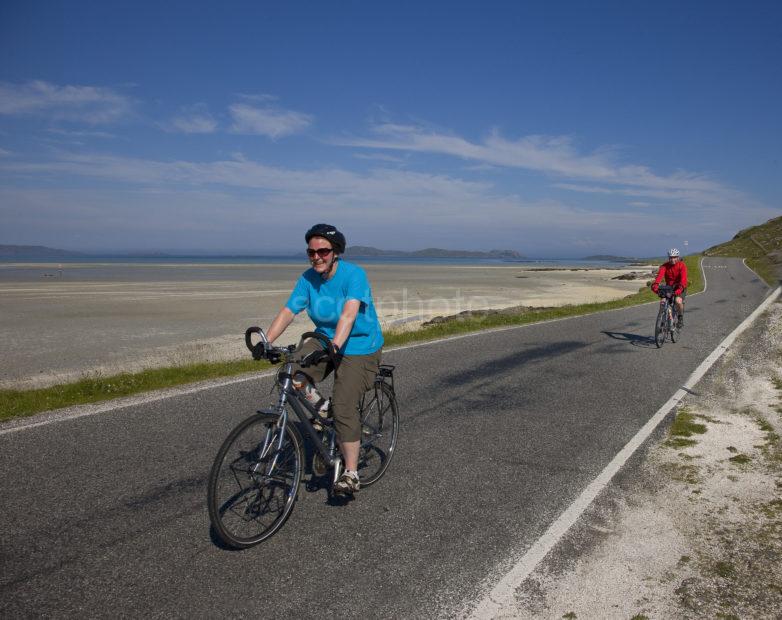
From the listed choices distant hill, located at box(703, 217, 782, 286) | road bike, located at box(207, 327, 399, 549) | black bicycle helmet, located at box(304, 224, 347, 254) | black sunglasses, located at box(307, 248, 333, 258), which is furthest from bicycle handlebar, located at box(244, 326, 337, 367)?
distant hill, located at box(703, 217, 782, 286)

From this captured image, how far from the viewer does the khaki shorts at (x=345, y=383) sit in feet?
14.8

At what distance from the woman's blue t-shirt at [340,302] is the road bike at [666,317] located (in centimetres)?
1094

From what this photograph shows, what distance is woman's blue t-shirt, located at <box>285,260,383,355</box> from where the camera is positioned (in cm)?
451

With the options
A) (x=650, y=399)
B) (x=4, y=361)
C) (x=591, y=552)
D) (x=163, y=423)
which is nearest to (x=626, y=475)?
(x=591, y=552)

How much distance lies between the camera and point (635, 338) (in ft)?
48.9

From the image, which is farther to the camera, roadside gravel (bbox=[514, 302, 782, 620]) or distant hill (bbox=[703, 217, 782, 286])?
distant hill (bbox=[703, 217, 782, 286])

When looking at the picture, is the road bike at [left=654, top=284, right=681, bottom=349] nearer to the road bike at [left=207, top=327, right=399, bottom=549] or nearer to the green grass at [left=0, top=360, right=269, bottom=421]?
the green grass at [left=0, top=360, right=269, bottom=421]

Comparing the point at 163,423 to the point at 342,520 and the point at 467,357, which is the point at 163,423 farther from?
the point at 467,357

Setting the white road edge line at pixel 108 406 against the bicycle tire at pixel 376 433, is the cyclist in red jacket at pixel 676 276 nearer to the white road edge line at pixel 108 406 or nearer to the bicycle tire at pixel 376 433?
Answer: the white road edge line at pixel 108 406

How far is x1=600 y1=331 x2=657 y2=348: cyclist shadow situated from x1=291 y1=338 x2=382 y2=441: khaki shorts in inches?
439

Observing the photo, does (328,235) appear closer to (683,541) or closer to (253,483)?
(253,483)

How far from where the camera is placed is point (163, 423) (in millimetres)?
6828

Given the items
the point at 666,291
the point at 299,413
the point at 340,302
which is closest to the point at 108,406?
the point at 299,413

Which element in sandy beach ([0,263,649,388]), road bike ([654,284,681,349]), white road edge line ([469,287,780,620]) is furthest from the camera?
road bike ([654,284,681,349])
